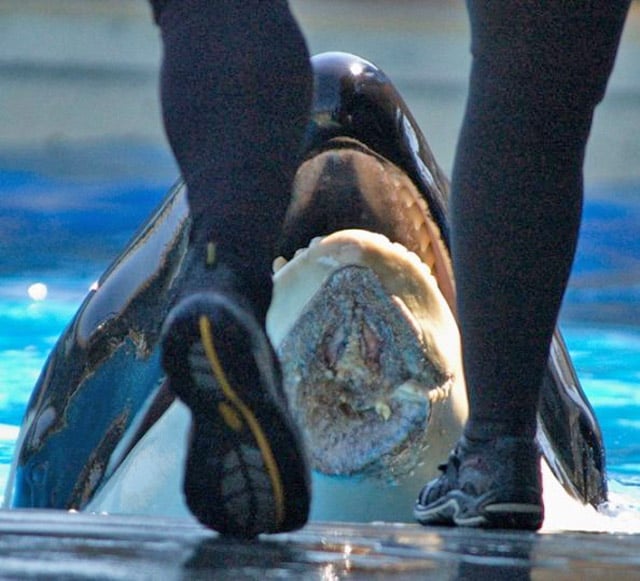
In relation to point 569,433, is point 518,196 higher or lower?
higher

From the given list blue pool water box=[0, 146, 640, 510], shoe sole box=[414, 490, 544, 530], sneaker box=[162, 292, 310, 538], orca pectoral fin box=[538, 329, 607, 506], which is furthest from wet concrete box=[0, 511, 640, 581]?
blue pool water box=[0, 146, 640, 510]

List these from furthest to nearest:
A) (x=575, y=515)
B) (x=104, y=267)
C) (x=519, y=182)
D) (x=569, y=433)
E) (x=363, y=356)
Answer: (x=104, y=267)
(x=569, y=433)
(x=575, y=515)
(x=363, y=356)
(x=519, y=182)

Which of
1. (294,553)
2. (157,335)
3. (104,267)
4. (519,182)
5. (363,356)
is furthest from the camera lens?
(104,267)

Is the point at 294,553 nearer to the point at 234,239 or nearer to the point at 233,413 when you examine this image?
the point at 233,413

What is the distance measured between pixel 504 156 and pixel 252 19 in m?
0.41

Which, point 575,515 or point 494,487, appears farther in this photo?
point 575,515

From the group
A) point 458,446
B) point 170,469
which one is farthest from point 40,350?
point 458,446

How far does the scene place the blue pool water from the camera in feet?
25.0

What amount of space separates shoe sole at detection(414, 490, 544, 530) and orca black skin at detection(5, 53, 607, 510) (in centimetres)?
78

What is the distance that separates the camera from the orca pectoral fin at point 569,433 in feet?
10.1

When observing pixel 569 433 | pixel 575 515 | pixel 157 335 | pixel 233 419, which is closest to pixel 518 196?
pixel 233 419

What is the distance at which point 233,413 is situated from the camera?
1500mm

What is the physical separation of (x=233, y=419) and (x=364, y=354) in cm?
112

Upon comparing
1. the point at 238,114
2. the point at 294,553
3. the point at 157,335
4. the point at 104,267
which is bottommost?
the point at 104,267
